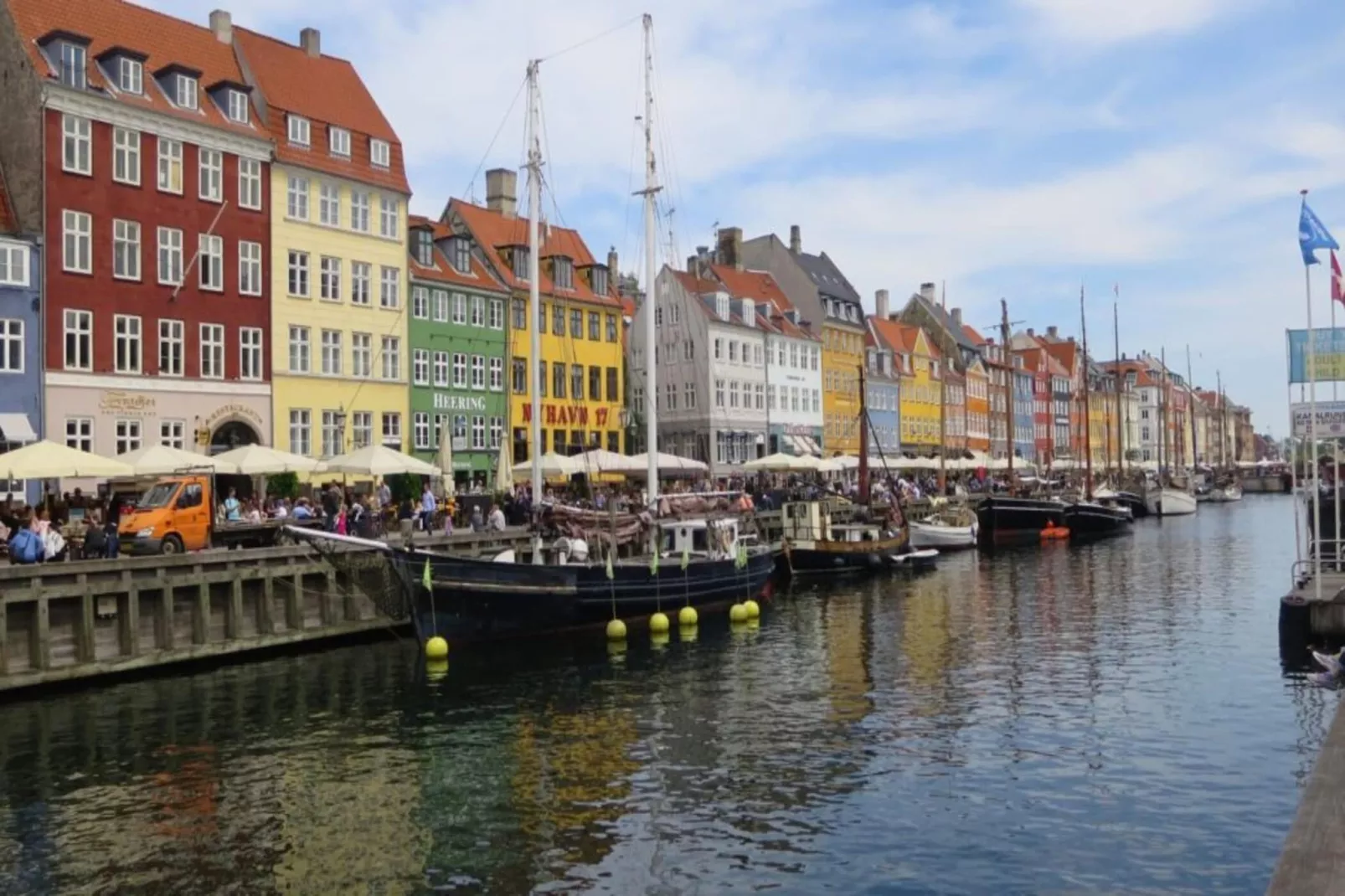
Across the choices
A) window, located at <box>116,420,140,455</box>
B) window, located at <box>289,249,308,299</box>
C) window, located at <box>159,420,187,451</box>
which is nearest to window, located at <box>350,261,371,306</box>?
window, located at <box>289,249,308,299</box>

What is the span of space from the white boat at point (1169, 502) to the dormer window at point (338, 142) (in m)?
63.5

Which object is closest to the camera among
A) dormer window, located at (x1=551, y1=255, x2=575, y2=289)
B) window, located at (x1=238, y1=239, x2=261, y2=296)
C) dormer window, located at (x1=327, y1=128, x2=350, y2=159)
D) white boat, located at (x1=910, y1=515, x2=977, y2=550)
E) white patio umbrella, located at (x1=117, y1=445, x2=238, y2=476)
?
white patio umbrella, located at (x1=117, y1=445, x2=238, y2=476)

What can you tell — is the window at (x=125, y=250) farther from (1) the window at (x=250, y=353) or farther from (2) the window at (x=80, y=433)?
(2) the window at (x=80, y=433)

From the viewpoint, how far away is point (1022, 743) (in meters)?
19.2

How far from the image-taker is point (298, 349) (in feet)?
167

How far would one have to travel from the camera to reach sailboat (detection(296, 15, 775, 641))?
28.1 meters

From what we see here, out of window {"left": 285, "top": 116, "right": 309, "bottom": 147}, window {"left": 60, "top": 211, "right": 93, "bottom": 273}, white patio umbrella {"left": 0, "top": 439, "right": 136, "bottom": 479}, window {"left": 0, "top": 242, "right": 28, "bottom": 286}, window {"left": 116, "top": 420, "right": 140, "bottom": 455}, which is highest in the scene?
window {"left": 285, "top": 116, "right": 309, "bottom": 147}

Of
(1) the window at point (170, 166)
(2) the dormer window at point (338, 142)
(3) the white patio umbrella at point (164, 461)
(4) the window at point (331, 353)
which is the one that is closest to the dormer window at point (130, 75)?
(1) the window at point (170, 166)

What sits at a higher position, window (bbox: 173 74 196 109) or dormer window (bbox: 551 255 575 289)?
window (bbox: 173 74 196 109)

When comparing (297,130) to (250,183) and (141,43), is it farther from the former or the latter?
(141,43)

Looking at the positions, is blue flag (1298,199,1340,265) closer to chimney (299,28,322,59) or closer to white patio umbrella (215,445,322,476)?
white patio umbrella (215,445,322,476)

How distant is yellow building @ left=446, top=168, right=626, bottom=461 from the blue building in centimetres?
2224

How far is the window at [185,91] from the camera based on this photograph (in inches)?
1817

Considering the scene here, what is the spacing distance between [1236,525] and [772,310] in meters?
31.4
